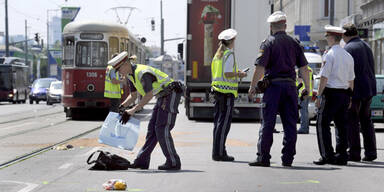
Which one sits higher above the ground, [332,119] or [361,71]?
[361,71]

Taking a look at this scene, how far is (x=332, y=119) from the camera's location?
32.5 ft

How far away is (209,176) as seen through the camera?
8664 millimetres

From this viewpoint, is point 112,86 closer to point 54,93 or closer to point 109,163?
point 109,163

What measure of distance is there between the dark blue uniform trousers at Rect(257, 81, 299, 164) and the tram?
46.6 feet

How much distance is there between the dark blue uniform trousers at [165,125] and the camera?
9109 millimetres

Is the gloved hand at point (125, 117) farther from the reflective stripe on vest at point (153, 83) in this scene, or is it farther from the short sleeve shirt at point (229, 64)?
the short sleeve shirt at point (229, 64)

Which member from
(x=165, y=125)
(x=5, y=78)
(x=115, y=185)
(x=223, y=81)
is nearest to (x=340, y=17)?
(x=5, y=78)

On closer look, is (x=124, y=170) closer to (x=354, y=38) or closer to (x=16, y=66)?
(x=354, y=38)

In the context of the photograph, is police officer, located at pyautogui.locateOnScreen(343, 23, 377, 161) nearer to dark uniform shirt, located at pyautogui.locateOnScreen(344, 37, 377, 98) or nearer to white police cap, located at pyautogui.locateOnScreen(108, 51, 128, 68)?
dark uniform shirt, located at pyautogui.locateOnScreen(344, 37, 377, 98)

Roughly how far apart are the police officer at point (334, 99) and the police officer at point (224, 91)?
1157mm

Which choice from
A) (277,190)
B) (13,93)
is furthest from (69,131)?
(13,93)

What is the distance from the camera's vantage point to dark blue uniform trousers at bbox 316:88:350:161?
9.87m

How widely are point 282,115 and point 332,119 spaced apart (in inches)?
29.1

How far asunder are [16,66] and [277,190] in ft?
150
